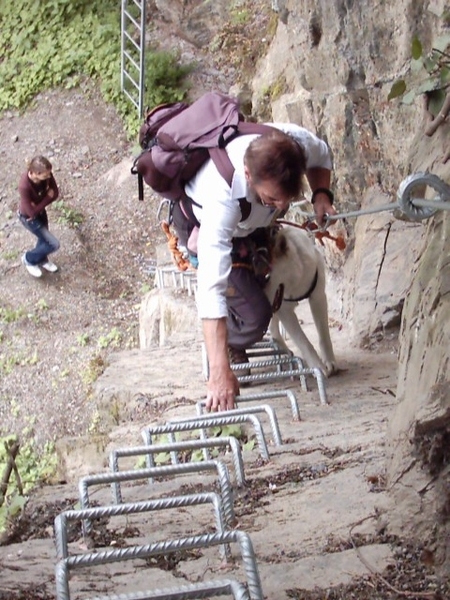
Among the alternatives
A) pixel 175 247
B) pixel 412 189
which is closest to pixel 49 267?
pixel 175 247

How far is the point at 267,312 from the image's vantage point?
17.5ft

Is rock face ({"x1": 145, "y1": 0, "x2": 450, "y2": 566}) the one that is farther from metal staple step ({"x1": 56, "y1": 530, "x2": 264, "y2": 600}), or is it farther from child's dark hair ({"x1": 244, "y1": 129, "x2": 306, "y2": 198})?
metal staple step ({"x1": 56, "y1": 530, "x2": 264, "y2": 600})

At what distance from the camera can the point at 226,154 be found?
442 cm

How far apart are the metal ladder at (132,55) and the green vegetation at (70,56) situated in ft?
0.57

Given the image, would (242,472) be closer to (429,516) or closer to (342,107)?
(429,516)

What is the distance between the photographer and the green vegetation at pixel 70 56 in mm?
14484

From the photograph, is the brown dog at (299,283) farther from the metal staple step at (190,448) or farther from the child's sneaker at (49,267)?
the child's sneaker at (49,267)

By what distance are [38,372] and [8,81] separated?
6.32 metres

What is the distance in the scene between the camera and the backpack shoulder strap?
14.2ft

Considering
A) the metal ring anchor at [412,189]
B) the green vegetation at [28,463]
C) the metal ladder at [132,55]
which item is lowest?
the green vegetation at [28,463]

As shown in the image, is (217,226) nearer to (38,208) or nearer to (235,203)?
(235,203)

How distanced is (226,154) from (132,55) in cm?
1090

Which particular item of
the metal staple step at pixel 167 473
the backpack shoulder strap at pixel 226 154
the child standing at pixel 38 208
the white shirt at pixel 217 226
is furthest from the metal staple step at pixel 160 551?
the child standing at pixel 38 208

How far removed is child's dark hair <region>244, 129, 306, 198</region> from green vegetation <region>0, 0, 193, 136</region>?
1050cm
